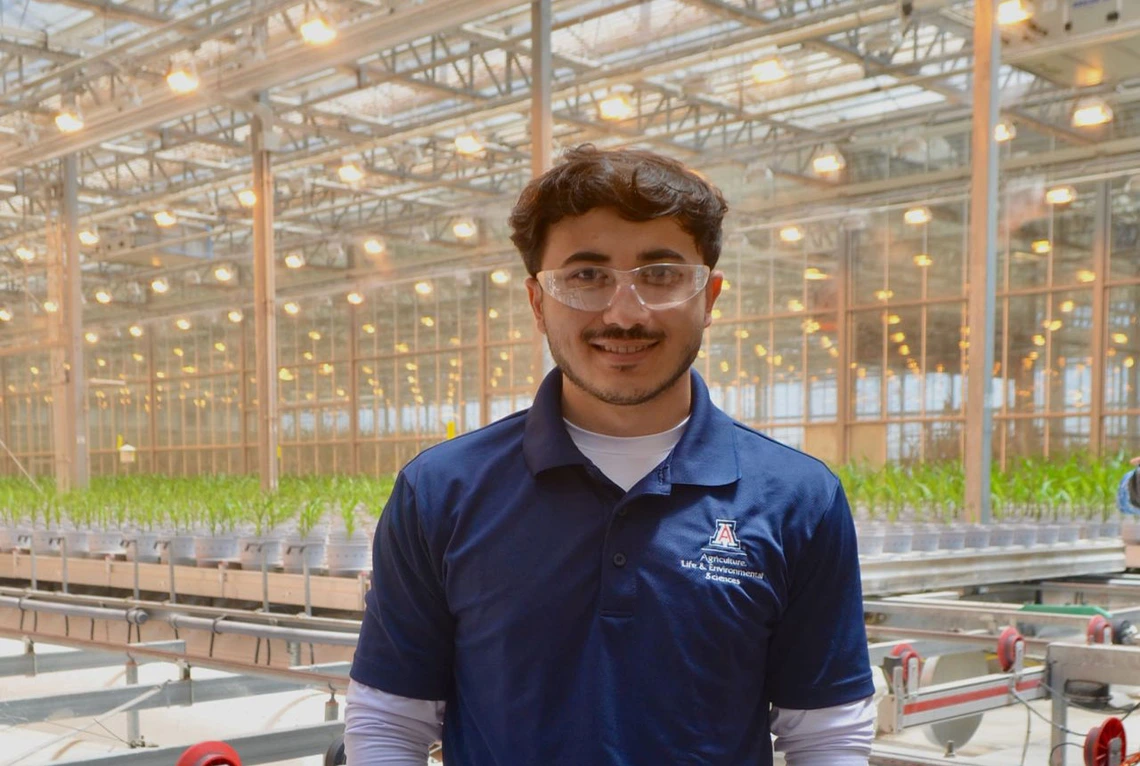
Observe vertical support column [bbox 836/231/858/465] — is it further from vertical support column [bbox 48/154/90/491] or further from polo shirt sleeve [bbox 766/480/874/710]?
polo shirt sleeve [bbox 766/480/874/710]

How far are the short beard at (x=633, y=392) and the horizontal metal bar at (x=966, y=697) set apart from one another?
2149 millimetres

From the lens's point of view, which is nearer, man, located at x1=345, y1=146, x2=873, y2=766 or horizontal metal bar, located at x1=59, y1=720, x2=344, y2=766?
man, located at x1=345, y1=146, x2=873, y2=766

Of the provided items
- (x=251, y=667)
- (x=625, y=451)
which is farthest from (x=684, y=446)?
(x=251, y=667)

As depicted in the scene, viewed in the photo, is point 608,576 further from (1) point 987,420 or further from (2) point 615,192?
(1) point 987,420

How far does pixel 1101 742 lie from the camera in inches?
94.7

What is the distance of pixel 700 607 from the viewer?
1.07 m

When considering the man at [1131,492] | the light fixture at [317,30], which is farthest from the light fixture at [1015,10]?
the man at [1131,492]

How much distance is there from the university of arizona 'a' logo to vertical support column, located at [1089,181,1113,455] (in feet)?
43.4

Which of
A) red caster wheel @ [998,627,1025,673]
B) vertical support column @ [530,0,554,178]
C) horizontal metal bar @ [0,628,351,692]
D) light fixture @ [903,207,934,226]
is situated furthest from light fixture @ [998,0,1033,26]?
horizontal metal bar @ [0,628,351,692]

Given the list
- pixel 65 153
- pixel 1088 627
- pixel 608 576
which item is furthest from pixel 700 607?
pixel 65 153

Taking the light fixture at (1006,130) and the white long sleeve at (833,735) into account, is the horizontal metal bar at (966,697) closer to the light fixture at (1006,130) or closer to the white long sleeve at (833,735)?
the white long sleeve at (833,735)

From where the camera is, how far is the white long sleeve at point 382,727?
1.14m

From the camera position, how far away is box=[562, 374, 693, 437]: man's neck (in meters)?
1.15

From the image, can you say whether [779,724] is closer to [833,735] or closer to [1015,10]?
[833,735]
